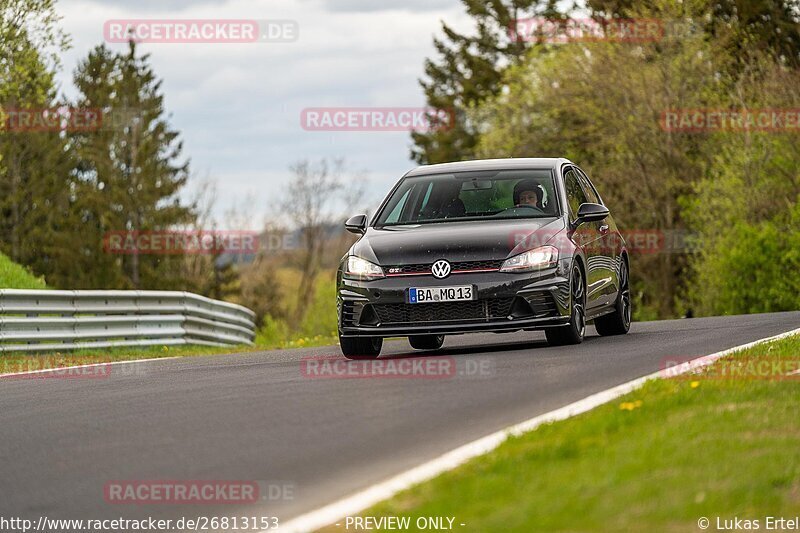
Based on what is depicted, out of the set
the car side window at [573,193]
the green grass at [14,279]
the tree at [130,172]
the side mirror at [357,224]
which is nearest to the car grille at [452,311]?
the side mirror at [357,224]

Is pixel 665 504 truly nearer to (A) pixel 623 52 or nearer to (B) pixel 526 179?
(B) pixel 526 179

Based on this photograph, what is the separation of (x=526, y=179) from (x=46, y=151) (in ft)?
190

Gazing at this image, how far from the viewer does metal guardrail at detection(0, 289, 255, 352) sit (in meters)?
19.0

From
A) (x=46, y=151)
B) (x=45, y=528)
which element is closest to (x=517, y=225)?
(x=45, y=528)

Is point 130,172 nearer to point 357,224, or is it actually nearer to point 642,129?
point 642,129

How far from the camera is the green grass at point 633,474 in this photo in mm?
5473

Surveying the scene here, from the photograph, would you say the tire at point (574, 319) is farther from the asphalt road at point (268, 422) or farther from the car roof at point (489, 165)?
the car roof at point (489, 165)

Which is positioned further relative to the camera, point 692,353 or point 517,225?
point 517,225

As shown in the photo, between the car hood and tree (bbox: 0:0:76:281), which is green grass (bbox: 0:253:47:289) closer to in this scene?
the car hood

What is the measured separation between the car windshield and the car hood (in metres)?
0.34

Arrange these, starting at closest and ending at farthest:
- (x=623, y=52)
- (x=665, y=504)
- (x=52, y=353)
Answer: (x=665, y=504)
(x=52, y=353)
(x=623, y=52)

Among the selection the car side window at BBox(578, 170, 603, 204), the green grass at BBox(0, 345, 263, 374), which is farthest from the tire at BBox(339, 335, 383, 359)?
the green grass at BBox(0, 345, 263, 374)

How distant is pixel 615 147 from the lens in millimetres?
46625

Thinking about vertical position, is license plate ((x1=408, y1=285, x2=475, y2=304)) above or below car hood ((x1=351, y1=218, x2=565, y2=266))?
below
